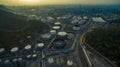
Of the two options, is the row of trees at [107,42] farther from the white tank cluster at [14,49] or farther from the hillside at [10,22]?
the hillside at [10,22]

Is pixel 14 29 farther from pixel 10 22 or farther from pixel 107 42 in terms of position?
pixel 107 42

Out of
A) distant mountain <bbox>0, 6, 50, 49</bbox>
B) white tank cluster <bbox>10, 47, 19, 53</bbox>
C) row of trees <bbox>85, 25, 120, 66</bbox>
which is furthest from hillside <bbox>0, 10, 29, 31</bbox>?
row of trees <bbox>85, 25, 120, 66</bbox>

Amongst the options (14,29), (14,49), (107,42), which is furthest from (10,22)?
(107,42)

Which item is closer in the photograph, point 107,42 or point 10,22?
point 107,42

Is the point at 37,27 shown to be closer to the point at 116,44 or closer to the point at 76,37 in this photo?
the point at 76,37

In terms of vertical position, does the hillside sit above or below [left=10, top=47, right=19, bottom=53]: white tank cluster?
above

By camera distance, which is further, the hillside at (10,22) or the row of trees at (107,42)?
the hillside at (10,22)

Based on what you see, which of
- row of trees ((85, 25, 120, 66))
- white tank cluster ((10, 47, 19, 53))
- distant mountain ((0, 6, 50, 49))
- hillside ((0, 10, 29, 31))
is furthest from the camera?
hillside ((0, 10, 29, 31))

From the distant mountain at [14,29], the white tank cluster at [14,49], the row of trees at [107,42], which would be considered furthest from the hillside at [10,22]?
the row of trees at [107,42]

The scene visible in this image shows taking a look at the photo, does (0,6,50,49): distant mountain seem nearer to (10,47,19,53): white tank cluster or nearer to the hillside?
the hillside

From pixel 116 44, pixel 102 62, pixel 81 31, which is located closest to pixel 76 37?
pixel 81 31

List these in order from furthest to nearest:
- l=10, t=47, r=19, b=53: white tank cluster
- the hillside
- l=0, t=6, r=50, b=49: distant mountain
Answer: the hillside
l=0, t=6, r=50, b=49: distant mountain
l=10, t=47, r=19, b=53: white tank cluster
